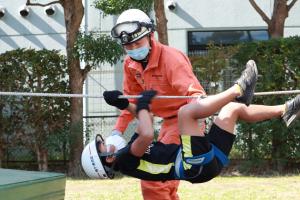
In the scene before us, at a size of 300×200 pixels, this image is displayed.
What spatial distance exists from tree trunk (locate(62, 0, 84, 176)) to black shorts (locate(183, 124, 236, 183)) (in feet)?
19.8

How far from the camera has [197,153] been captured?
436cm

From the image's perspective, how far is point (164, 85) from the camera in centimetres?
489

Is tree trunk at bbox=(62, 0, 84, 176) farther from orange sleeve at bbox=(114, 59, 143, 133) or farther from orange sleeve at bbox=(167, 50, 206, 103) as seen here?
orange sleeve at bbox=(167, 50, 206, 103)

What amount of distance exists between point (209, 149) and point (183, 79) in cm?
56

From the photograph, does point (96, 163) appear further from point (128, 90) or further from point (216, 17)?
point (216, 17)

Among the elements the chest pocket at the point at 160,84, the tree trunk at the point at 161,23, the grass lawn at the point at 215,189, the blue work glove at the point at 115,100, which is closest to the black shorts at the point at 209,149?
the chest pocket at the point at 160,84

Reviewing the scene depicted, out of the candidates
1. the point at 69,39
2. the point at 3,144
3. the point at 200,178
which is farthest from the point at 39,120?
the point at 200,178

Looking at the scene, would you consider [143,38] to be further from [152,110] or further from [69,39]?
[69,39]

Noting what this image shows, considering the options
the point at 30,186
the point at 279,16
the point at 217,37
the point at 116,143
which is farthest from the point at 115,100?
the point at 217,37

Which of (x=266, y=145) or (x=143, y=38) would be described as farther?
(x=266, y=145)

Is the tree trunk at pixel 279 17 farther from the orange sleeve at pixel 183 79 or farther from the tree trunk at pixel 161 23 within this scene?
the orange sleeve at pixel 183 79

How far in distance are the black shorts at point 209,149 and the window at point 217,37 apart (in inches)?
402

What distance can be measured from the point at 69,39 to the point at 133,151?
20.8 ft

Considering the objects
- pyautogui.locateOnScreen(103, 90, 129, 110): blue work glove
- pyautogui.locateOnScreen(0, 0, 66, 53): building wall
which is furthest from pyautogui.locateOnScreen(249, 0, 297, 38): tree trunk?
pyautogui.locateOnScreen(103, 90, 129, 110): blue work glove
